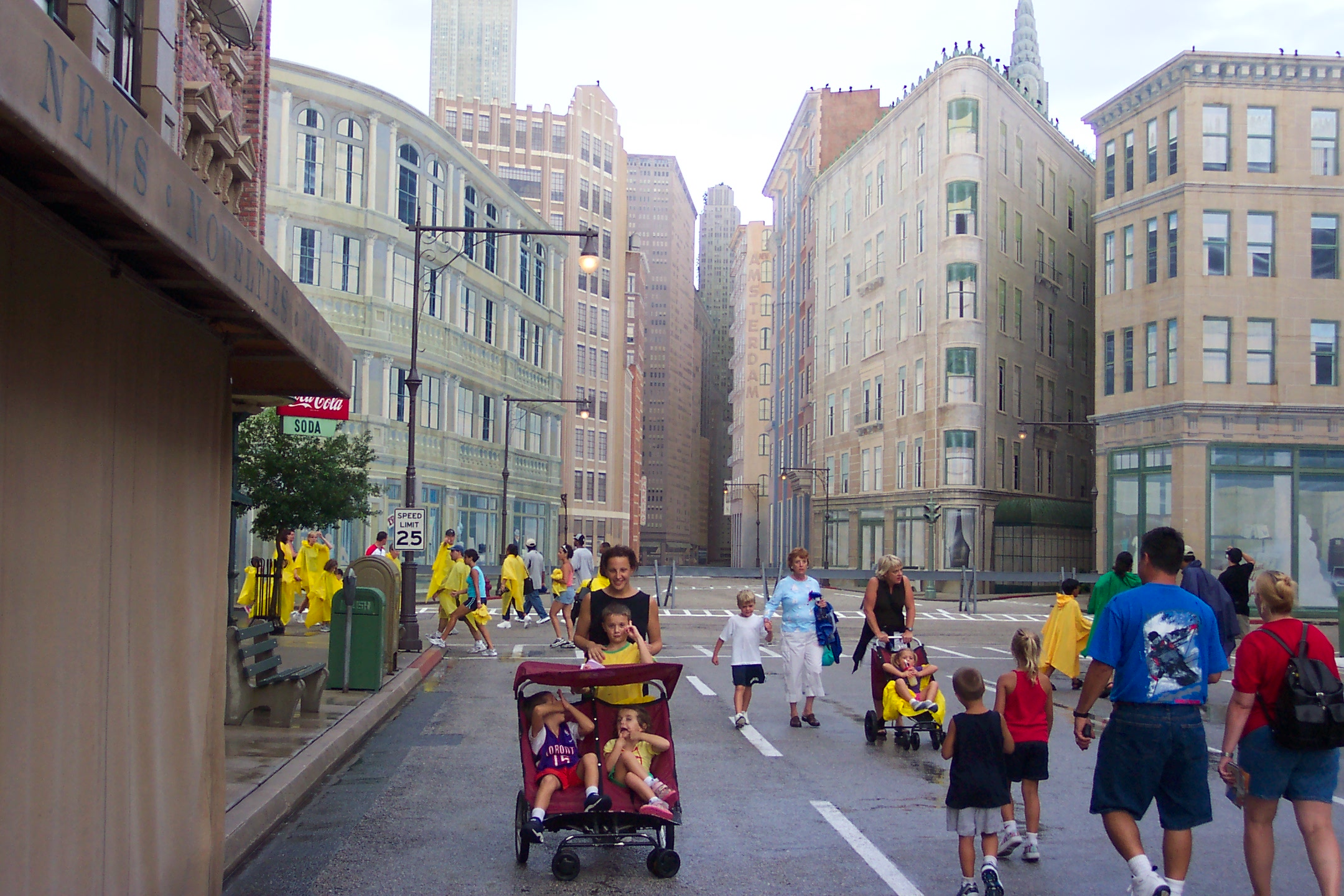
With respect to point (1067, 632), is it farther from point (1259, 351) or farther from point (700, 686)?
point (1259, 351)

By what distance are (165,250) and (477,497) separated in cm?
4653

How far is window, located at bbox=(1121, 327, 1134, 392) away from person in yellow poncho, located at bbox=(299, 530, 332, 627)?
92.3 feet

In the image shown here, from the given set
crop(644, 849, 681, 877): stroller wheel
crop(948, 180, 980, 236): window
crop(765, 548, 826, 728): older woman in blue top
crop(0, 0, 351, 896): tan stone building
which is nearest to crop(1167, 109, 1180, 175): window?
crop(948, 180, 980, 236): window

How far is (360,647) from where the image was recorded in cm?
1345

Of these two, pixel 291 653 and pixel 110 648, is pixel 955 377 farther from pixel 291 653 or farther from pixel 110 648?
pixel 110 648

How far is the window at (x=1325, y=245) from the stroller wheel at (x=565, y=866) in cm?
3793

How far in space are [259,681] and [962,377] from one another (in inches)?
1824

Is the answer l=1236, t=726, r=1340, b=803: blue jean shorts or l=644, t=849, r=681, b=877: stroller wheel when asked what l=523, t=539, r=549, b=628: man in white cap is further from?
l=1236, t=726, r=1340, b=803: blue jean shorts

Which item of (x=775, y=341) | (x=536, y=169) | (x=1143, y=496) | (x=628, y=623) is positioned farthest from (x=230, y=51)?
(x=536, y=169)

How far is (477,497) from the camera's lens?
50.6 metres

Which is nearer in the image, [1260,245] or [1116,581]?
[1116,581]

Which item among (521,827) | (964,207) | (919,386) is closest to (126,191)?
(521,827)

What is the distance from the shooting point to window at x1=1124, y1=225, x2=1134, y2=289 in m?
40.5

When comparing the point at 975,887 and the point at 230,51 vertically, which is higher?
the point at 230,51
